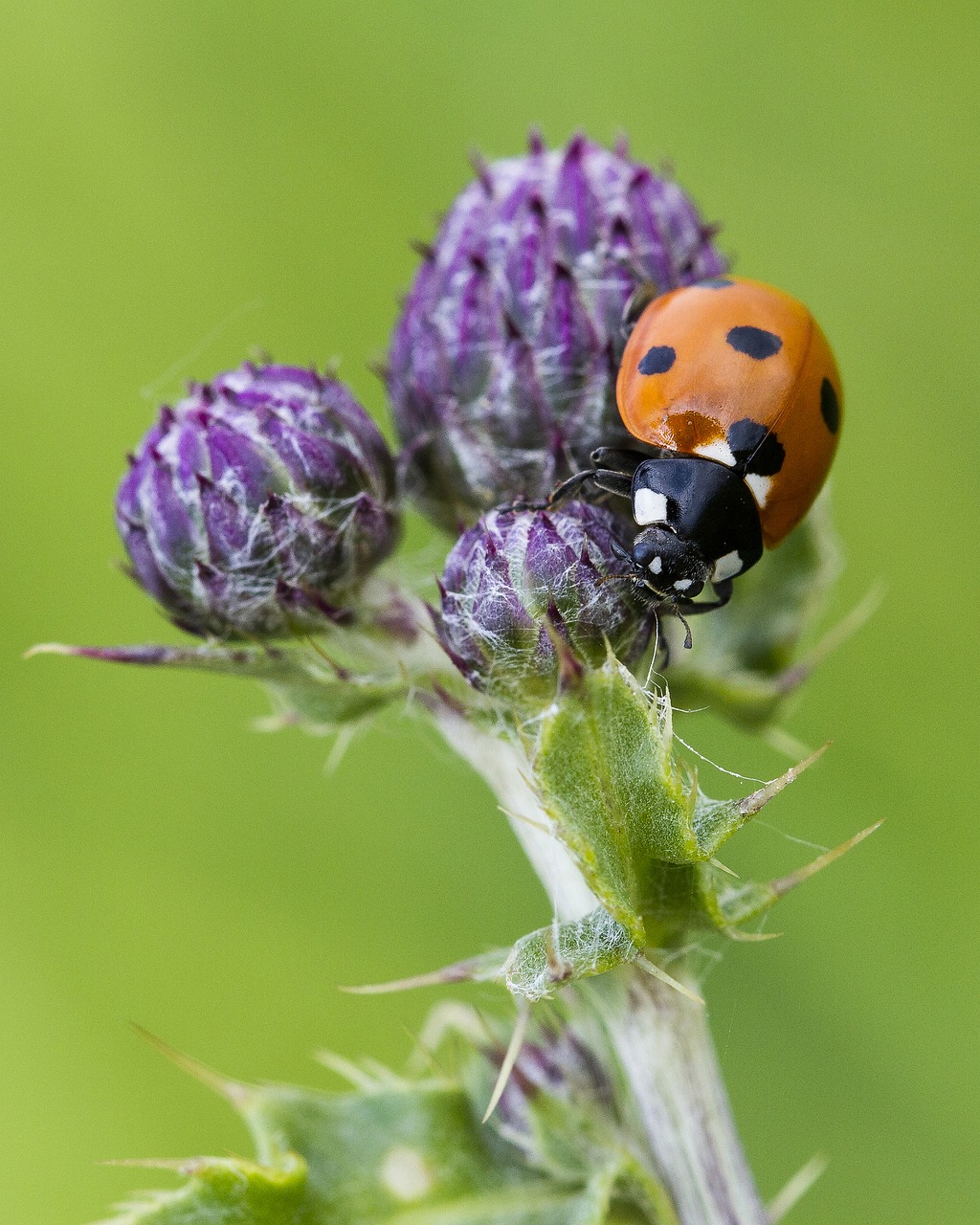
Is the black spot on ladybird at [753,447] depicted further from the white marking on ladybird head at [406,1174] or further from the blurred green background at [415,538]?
the blurred green background at [415,538]

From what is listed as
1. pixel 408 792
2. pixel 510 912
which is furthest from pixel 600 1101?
pixel 408 792

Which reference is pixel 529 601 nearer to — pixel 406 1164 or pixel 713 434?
pixel 713 434

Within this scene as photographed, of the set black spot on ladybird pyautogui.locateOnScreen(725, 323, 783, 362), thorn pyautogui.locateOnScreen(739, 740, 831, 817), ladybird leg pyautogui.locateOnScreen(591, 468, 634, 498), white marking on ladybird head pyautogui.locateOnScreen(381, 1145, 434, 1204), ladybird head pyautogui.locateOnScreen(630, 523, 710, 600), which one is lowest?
white marking on ladybird head pyautogui.locateOnScreen(381, 1145, 434, 1204)

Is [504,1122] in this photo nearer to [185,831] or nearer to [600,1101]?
[600,1101]

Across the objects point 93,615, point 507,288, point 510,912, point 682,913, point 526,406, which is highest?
point 507,288

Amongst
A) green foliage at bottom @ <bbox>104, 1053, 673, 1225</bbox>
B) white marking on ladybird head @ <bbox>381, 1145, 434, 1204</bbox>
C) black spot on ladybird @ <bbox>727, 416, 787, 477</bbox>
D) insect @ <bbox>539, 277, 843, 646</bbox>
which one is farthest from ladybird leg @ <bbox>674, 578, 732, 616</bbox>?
white marking on ladybird head @ <bbox>381, 1145, 434, 1204</bbox>

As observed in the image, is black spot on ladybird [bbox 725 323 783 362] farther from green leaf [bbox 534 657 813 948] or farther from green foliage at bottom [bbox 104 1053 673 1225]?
green foliage at bottom [bbox 104 1053 673 1225]
